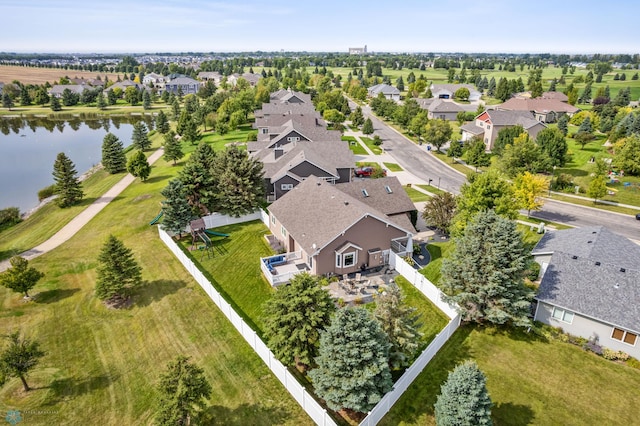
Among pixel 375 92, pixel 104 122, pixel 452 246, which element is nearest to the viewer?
pixel 452 246

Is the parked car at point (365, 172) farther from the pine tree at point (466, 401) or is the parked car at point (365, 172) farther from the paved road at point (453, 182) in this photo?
the pine tree at point (466, 401)

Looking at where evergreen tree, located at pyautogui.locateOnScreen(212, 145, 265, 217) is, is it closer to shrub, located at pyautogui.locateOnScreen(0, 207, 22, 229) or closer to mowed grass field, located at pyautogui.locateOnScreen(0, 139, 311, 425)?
mowed grass field, located at pyautogui.locateOnScreen(0, 139, 311, 425)

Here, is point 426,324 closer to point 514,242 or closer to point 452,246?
point 514,242

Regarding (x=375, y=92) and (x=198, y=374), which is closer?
(x=198, y=374)

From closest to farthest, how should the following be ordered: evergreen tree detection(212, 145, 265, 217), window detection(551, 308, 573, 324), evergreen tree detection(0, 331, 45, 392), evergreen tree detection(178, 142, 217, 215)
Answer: evergreen tree detection(0, 331, 45, 392)
window detection(551, 308, 573, 324)
evergreen tree detection(212, 145, 265, 217)
evergreen tree detection(178, 142, 217, 215)

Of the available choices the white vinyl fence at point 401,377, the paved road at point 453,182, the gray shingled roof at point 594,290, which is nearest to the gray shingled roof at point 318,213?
the white vinyl fence at point 401,377

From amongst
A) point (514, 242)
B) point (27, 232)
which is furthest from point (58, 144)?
point (514, 242)

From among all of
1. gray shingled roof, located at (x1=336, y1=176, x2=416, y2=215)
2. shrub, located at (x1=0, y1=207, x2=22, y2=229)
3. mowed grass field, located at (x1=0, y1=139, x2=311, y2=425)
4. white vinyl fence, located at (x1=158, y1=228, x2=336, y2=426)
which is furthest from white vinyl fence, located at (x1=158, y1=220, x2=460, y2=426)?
shrub, located at (x1=0, y1=207, x2=22, y2=229)
